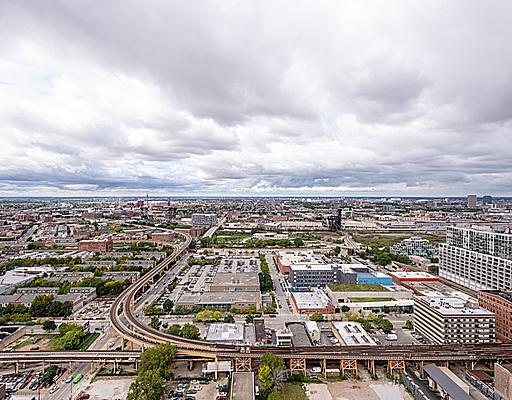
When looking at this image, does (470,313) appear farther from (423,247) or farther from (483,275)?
(423,247)

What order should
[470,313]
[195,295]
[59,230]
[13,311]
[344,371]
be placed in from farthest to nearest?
[59,230]
[195,295]
[13,311]
[470,313]
[344,371]

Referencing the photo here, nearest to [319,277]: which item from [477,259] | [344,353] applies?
[477,259]

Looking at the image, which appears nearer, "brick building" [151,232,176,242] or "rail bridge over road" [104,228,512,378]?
"rail bridge over road" [104,228,512,378]

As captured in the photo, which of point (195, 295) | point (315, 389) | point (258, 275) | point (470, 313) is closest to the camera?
point (315, 389)

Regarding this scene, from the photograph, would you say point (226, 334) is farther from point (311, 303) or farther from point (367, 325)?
point (367, 325)

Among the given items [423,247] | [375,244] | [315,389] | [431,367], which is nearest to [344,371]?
[315,389]

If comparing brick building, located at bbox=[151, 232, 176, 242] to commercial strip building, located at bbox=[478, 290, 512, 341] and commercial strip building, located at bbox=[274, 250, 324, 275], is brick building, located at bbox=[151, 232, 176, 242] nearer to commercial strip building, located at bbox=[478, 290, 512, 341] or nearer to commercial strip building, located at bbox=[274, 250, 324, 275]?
commercial strip building, located at bbox=[274, 250, 324, 275]

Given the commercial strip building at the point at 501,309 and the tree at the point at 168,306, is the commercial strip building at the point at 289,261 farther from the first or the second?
the commercial strip building at the point at 501,309

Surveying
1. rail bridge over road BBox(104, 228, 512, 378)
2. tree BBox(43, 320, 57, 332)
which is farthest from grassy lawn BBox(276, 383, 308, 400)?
tree BBox(43, 320, 57, 332)

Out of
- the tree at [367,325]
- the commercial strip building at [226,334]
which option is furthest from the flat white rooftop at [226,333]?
the tree at [367,325]
